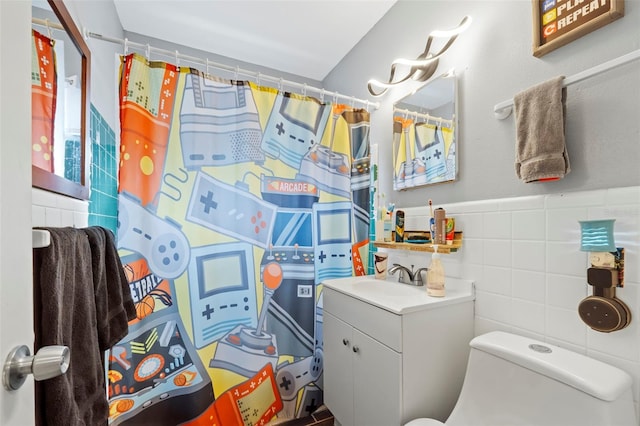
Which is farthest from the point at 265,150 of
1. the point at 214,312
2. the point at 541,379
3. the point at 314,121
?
the point at 541,379

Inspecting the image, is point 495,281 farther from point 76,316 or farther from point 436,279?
point 76,316

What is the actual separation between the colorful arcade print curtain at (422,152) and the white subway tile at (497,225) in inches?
10.7

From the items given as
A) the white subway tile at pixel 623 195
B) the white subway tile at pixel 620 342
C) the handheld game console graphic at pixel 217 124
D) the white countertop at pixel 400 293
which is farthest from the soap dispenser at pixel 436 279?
the handheld game console graphic at pixel 217 124

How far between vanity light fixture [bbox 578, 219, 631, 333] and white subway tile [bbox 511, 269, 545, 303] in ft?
0.50

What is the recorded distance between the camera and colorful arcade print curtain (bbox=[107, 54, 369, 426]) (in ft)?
4.26

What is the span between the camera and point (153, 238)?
1.32 meters

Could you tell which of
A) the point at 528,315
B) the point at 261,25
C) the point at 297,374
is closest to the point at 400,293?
the point at 528,315

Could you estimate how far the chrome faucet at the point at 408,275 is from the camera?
1.42m

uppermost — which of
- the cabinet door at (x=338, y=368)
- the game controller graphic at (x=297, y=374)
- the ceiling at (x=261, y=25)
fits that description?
the ceiling at (x=261, y=25)

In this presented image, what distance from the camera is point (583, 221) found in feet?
2.69

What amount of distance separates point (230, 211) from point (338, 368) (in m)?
0.98

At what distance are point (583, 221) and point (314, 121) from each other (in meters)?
1.36

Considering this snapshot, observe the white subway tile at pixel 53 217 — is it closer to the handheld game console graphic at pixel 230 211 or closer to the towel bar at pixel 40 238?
the towel bar at pixel 40 238

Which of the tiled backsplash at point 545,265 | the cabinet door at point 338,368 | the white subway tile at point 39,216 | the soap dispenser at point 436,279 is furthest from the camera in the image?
the cabinet door at point 338,368
